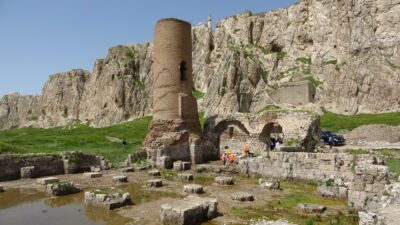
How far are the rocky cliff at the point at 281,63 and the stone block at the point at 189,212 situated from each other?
4619 centimetres

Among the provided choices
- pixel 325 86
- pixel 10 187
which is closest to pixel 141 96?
pixel 325 86

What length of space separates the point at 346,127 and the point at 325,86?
18929 mm

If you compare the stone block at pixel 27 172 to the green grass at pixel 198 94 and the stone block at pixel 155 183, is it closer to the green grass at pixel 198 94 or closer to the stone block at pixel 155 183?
the stone block at pixel 155 183

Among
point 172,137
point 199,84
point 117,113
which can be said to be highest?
point 199,84

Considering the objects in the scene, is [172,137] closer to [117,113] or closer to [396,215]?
[396,215]

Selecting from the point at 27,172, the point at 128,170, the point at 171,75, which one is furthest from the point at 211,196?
the point at 171,75

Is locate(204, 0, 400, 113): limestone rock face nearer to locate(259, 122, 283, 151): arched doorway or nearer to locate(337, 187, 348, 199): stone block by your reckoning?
locate(259, 122, 283, 151): arched doorway

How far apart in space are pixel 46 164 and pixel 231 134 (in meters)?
12.6

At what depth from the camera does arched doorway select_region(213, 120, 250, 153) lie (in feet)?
80.4

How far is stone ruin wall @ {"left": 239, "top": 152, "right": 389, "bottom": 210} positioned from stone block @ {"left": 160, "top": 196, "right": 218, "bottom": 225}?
4.73 meters

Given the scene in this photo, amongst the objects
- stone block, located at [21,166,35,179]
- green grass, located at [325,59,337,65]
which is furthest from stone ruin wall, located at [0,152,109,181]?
green grass, located at [325,59,337,65]

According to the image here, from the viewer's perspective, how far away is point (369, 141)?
27578 mm

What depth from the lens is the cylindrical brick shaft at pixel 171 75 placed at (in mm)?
23594

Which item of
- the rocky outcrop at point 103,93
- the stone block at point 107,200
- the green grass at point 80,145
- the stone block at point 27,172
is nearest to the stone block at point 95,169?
the green grass at point 80,145
